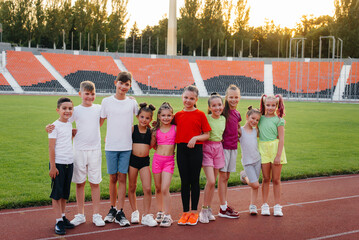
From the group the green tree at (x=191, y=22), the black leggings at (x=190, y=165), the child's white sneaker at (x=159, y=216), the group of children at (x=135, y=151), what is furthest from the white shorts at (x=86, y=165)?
the green tree at (x=191, y=22)

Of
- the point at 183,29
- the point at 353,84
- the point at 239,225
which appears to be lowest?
the point at 239,225

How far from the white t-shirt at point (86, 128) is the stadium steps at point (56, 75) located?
4018 centimetres

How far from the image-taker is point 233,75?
51.5 m

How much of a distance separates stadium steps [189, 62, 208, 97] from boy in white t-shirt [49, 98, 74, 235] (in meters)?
42.7

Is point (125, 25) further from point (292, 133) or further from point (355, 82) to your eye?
point (292, 133)

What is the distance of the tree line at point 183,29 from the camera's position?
57.5 metres

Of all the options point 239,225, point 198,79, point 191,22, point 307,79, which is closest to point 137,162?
point 239,225

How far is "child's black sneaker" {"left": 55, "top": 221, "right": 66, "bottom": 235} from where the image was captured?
15.5 ft

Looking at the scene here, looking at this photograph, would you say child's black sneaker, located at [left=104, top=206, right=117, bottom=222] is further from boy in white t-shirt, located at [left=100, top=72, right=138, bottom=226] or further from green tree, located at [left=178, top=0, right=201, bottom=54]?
green tree, located at [left=178, top=0, right=201, bottom=54]

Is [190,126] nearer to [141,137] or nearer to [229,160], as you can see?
[141,137]

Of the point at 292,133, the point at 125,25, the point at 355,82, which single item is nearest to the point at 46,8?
the point at 125,25

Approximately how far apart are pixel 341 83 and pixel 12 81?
121ft

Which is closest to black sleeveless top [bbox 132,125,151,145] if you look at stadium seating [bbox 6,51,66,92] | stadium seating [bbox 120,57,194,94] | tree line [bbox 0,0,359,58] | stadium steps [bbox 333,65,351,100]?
stadium seating [bbox 6,51,66,92]

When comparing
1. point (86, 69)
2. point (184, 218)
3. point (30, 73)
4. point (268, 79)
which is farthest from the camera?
point (268, 79)
